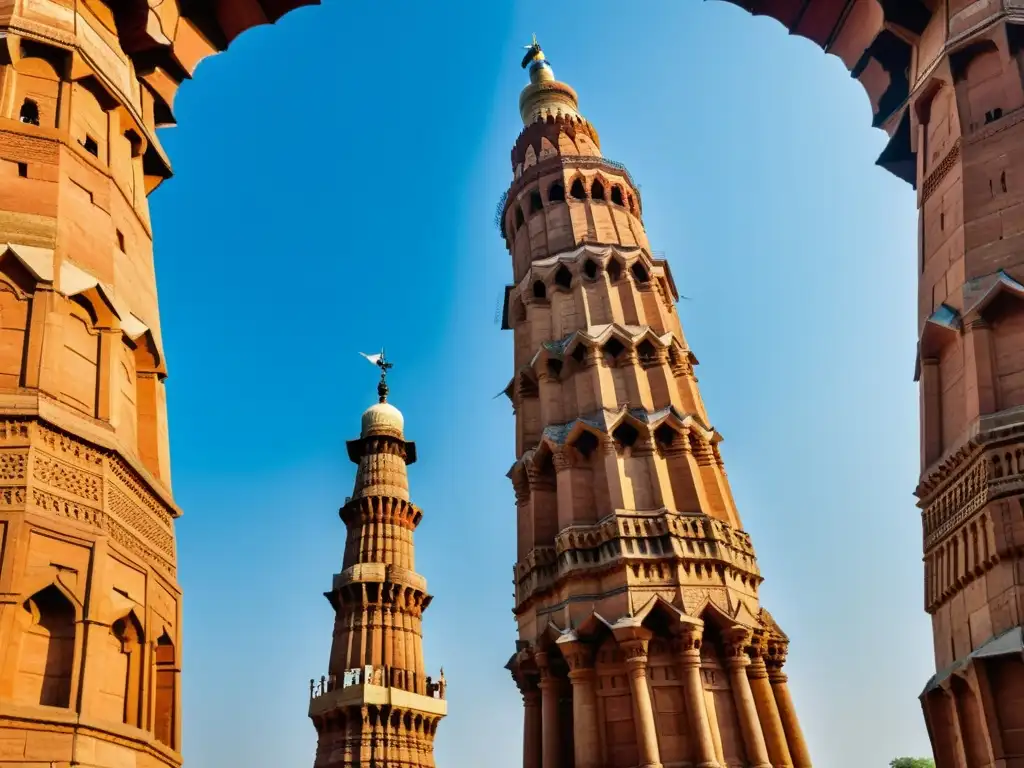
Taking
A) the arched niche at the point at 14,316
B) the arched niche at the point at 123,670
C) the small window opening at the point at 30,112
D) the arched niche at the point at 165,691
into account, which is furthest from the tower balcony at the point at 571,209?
the arched niche at the point at 123,670

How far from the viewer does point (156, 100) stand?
14.2 m

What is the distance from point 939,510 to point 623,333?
11922 millimetres

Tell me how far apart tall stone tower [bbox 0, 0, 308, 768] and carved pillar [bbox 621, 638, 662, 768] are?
9679 mm

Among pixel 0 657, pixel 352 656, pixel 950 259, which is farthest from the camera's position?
pixel 352 656

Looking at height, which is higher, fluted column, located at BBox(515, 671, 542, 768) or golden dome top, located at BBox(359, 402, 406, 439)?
golden dome top, located at BBox(359, 402, 406, 439)

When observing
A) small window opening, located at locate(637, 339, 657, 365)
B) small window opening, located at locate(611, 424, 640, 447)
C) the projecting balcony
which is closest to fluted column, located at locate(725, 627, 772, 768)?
small window opening, located at locate(611, 424, 640, 447)

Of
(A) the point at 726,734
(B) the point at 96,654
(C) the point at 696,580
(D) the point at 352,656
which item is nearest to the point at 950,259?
(C) the point at 696,580

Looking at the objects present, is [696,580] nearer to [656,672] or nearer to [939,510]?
[656,672]

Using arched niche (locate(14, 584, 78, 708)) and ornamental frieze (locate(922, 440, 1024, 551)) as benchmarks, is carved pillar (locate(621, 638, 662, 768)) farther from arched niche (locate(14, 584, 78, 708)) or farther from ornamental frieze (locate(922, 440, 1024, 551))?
arched niche (locate(14, 584, 78, 708))

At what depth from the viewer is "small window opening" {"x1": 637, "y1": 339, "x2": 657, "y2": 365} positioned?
75.6 feet

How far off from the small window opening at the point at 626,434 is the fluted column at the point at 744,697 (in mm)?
5135

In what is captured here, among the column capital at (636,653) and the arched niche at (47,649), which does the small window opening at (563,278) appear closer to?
the column capital at (636,653)

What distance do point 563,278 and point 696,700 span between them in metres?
11.9

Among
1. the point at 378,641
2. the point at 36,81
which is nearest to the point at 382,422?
the point at 378,641
